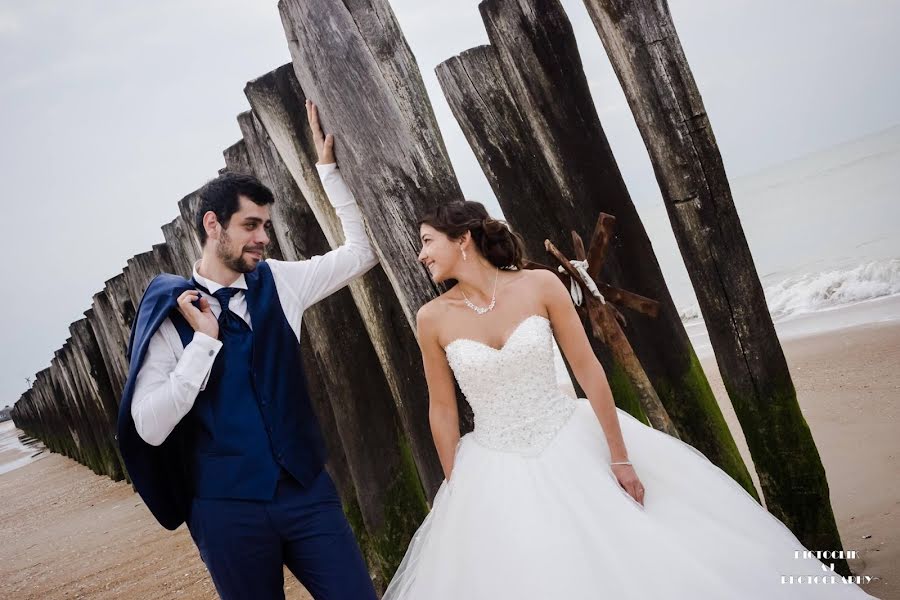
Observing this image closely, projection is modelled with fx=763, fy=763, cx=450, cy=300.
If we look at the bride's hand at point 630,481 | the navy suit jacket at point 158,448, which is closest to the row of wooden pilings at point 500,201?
the bride's hand at point 630,481

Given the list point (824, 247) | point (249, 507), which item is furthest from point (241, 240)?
point (824, 247)

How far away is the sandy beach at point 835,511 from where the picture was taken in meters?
4.38

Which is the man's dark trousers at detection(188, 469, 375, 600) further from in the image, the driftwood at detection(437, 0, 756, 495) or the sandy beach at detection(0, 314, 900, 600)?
the sandy beach at detection(0, 314, 900, 600)

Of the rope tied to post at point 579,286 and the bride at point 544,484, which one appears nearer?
the bride at point 544,484

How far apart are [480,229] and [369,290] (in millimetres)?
843

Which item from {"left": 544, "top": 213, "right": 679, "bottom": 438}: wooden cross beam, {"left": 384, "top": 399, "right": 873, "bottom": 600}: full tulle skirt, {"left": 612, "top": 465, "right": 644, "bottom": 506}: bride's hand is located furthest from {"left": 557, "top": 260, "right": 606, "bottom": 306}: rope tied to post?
{"left": 612, "top": 465, "right": 644, "bottom": 506}: bride's hand

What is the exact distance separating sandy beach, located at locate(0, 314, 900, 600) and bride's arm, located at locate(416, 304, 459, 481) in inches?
82.5

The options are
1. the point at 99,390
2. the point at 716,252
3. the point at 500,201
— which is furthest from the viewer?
the point at 99,390

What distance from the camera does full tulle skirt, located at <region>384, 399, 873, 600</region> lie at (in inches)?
89.7

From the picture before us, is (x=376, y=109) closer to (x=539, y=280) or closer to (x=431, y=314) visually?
(x=431, y=314)

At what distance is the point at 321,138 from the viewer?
2.90 m

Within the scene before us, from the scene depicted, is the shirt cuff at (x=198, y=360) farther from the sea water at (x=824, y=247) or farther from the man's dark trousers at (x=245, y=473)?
the sea water at (x=824, y=247)

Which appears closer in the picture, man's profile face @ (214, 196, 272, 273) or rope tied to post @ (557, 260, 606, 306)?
man's profile face @ (214, 196, 272, 273)

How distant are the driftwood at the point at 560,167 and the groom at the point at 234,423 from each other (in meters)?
1.06
